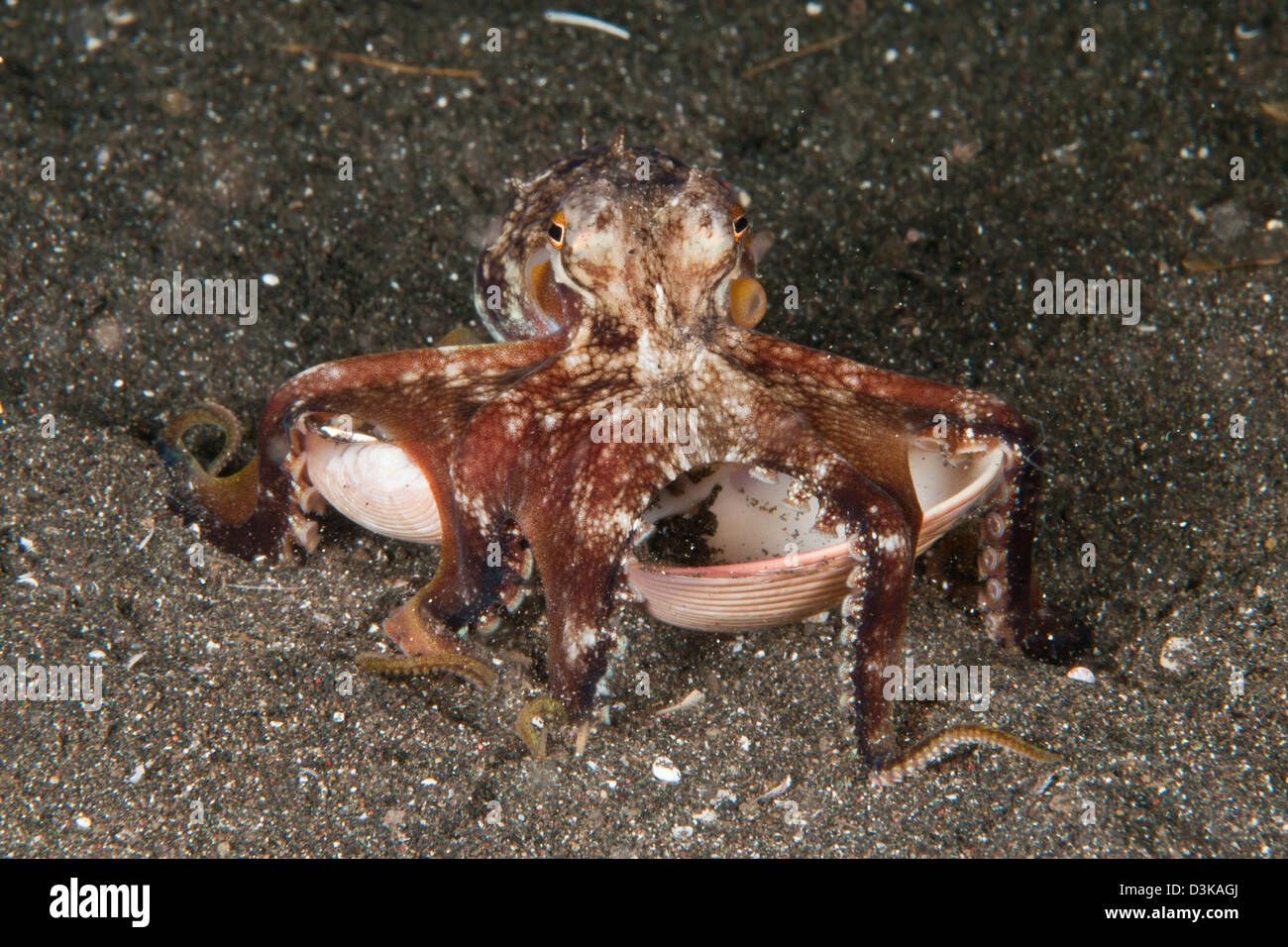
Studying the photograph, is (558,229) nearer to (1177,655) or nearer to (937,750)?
(937,750)

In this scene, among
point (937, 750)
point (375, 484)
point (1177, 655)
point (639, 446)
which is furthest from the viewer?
point (1177, 655)

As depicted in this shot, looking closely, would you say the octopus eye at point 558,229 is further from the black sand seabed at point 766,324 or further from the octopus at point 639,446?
the black sand seabed at point 766,324

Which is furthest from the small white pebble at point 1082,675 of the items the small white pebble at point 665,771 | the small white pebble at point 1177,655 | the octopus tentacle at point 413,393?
the octopus tentacle at point 413,393

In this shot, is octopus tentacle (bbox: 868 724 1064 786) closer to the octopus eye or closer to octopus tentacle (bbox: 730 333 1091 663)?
octopus tentacle (bbox: 730 333 1091 663)

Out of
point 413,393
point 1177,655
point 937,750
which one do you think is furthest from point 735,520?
point 1177,655

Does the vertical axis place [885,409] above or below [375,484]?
above
